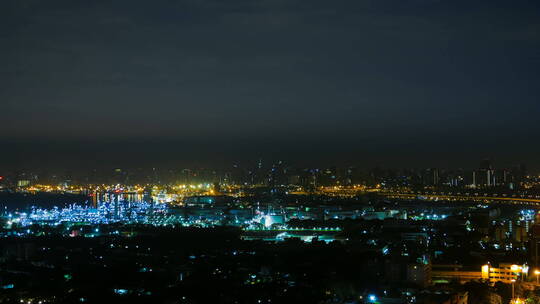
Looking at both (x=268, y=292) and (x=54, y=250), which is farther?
(x=54, y=250)

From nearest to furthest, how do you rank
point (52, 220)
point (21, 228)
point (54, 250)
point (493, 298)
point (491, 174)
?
1. point (493, 298)
2. point (54, 250)
3. point (21, 228)
4. point (52, 220)
5. point (491, 174)

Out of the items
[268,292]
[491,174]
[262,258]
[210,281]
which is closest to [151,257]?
[262,258]

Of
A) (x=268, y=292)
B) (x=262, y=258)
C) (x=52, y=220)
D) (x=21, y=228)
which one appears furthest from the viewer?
(x=52, y=220)

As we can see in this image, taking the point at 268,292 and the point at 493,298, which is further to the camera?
the point at 268,292

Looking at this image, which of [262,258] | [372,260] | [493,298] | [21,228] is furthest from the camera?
[21,228]

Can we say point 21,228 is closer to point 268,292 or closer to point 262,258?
point 262,258

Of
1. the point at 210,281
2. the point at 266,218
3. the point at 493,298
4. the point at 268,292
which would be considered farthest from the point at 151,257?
the point at 266,218

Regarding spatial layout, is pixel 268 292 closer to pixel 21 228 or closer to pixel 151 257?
pixel 151 257

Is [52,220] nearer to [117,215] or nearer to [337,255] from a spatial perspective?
[117,215]

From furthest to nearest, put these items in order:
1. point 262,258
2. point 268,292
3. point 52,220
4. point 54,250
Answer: point 52,220 → point 54,250 → point 262,258 → point 268,292
